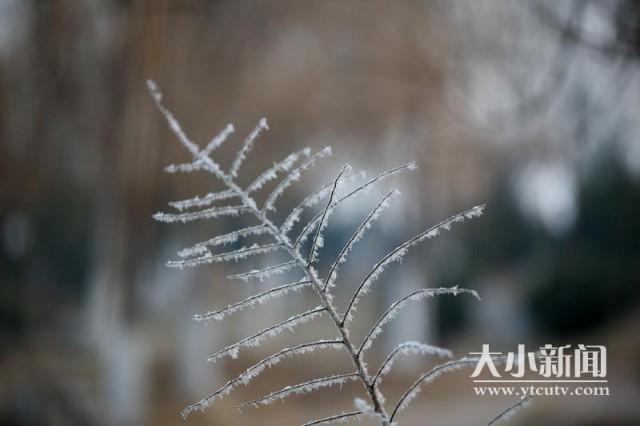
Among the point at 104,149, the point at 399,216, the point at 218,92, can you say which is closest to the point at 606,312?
the point at 399,216

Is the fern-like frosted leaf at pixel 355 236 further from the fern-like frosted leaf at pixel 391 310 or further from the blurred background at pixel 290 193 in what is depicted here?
the blurred background at pixel 290 193

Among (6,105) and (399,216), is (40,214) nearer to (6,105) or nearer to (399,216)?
(6,105)

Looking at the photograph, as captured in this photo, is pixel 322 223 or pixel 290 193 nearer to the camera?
→ pixel 322 223

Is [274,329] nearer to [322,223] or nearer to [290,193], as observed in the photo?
[322,223]

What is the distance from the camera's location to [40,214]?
17.3 feet

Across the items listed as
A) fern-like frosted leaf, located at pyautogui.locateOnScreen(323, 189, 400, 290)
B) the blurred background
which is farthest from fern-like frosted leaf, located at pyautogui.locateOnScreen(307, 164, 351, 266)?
the blurred background

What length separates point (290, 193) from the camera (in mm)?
4840

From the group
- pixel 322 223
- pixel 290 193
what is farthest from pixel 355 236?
pixel 290 193

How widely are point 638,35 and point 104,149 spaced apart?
3626 mm

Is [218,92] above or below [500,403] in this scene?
above

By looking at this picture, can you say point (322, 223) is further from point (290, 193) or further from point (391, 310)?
point (290, 193)

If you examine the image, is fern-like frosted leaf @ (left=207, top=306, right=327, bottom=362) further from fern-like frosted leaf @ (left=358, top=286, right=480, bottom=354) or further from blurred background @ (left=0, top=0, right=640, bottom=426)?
blurred background @ (left=0, top=0, right=640, bottom=426)

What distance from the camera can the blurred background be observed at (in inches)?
160

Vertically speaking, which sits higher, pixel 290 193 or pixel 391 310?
pixel 290 193
